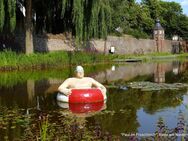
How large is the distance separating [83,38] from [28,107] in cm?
1649

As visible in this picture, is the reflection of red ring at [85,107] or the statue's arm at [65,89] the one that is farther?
the statue's arm at [65,89]

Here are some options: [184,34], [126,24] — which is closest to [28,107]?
[126,24]

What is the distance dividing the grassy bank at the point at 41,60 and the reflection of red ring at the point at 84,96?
14.5m

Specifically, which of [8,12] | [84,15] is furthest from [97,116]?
[84,15]

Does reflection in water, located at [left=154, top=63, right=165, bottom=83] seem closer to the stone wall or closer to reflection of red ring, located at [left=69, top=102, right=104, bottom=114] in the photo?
reflection of red ring, located at [left=69, top=102, right=104, bottom=114]

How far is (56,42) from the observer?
40.4m

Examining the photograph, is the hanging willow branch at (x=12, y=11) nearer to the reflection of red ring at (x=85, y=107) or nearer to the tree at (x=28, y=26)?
the tree at (x=28, y=26)

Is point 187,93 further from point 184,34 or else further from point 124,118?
point 184,34

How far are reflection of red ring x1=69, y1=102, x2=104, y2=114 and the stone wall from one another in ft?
79.2

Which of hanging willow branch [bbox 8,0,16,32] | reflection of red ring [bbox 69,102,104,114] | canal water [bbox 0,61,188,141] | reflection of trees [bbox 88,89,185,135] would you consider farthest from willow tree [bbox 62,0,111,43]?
reflection of red ring [bbox 69,102,104,114]

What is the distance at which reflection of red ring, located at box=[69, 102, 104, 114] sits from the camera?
12030 millimetres

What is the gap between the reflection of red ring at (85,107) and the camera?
1203cm

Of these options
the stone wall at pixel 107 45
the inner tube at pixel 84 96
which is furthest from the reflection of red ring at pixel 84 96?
the stone wall at pixel 107 45

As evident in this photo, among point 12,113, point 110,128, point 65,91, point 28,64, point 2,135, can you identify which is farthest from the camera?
point 28,64
